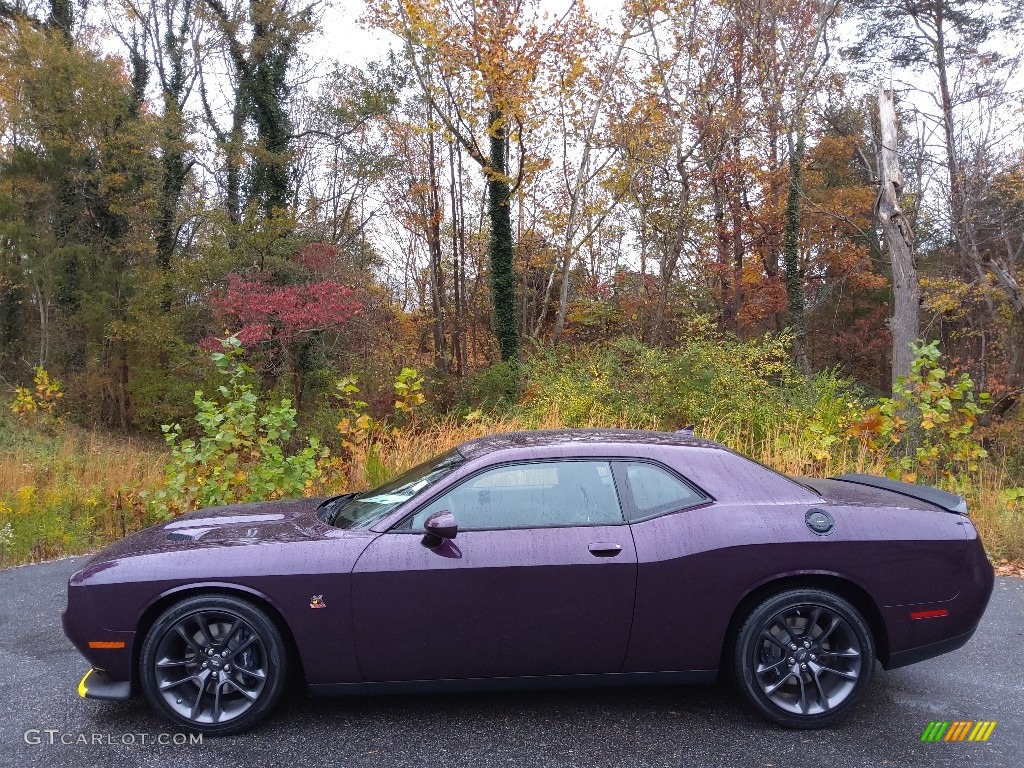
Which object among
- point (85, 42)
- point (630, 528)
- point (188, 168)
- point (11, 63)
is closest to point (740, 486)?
point (630, 528)

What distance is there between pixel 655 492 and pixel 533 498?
0.61 m

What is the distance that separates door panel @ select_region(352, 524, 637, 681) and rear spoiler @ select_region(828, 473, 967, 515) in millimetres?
1751

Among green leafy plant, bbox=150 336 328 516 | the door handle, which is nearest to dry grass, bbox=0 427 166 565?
green leafy plant, bbox=150 336 328 516

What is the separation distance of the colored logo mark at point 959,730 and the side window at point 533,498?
5.80ft

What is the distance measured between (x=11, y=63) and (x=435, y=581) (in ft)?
84.7

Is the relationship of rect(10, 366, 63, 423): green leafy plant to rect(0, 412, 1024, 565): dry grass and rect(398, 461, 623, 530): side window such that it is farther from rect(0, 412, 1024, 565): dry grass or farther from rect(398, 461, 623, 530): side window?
rect(398, 461, 623, 530): side window

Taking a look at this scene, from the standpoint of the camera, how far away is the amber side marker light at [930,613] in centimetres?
Result: 343

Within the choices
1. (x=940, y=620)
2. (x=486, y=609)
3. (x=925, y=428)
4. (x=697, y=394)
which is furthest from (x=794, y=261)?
(x=486, y=609)

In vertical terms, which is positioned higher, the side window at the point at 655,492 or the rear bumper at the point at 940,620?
the side window at the point at 655,492

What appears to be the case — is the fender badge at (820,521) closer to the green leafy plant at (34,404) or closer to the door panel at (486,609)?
the door panel at (486,609)

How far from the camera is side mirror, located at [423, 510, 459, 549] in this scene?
3230 mm

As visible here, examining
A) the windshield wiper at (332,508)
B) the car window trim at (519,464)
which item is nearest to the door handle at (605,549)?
the car window trim at (519,464)

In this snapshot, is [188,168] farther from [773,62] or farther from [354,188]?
[773,62]

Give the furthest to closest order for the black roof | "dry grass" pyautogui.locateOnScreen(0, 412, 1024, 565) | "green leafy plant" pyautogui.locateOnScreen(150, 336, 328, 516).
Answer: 1. "dry grass" pyautogui.locateOnScreen(0, 412, 1024, 565)
2. "green leafy plant" pyautogui.locateOnScreen(150, 336, 328, 516)
3. the black roof
